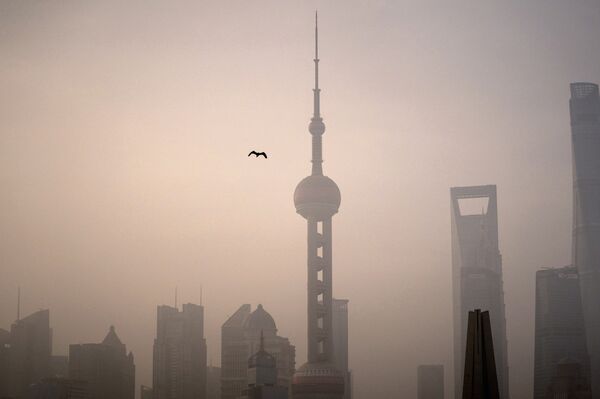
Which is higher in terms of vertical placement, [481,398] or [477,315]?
[477,315]
